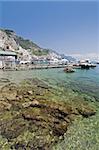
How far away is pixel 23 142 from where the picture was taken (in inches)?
185

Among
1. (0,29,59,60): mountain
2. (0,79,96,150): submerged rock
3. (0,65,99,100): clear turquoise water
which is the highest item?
(0,29,59,60): mountain

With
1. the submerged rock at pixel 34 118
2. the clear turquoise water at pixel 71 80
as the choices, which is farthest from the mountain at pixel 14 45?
the submerged rock at pixel 34 118

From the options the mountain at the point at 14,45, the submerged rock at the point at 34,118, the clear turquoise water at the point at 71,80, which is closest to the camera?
the submerged rock at the point at 34,118

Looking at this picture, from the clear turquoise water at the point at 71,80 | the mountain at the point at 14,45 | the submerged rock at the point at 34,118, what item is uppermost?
the mountain at the point at 14,45

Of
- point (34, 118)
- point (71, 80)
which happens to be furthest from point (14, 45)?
point (34, 118)

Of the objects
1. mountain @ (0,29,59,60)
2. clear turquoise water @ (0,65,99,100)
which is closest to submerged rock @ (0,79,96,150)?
clear turquoise water @ (0,65,99,100)

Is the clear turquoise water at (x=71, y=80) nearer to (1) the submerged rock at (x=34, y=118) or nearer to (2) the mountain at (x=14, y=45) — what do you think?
(1) the submerged rock at (x=34, y=118)

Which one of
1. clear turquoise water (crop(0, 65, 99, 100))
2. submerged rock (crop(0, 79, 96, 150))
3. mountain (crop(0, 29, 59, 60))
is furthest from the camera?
mountain (crop(0, 29, 59, 60))

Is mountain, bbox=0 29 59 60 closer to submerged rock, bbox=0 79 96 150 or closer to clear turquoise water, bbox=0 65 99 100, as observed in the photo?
clear turquoise water, bbox=0 65 99 100

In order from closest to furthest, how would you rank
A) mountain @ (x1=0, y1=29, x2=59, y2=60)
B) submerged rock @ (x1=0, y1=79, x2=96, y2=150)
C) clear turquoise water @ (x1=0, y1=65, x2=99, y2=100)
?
submerged rock @ (x1=0, y1=79, x2=96, y2=150) → clear turquoise water @ (x1=0, y1=65, x2=99, y2=100) → mountain @ (x1=0, y1=29, x2=59, y2=60)

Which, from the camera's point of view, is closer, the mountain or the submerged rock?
the submerged rock

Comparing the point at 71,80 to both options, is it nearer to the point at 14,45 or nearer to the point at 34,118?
the point at 34,118

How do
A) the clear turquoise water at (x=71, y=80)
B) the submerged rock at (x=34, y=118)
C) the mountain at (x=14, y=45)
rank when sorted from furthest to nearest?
the mountain at (x=14, y=45) < the clear turquoise water at (x=71, y=80) < the submerged rock at (x=34, y=118)

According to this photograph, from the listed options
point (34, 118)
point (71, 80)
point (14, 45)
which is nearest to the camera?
point (34, 118)
